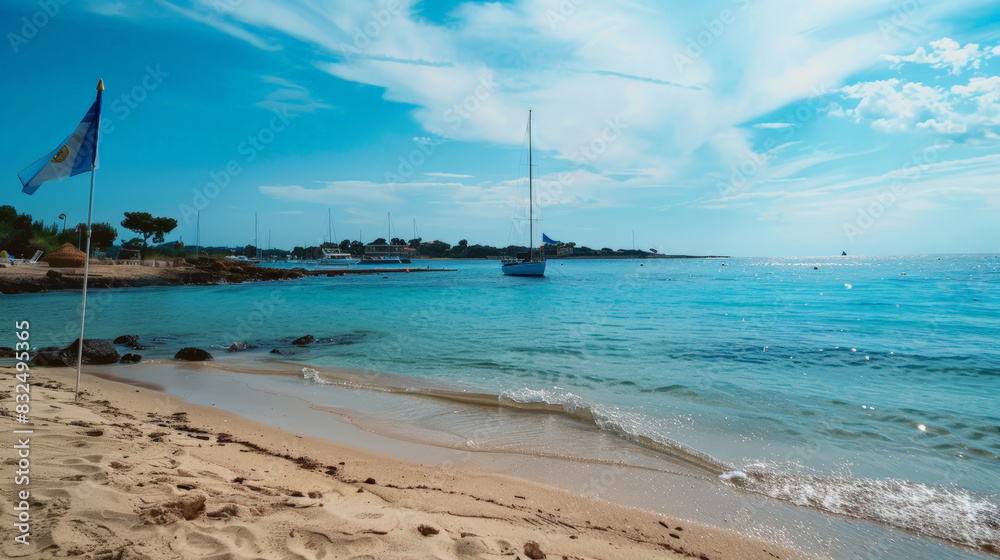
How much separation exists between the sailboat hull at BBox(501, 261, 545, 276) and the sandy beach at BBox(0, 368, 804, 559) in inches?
2144

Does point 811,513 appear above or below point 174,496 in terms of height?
below

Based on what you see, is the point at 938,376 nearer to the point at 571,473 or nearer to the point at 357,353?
the point at 571,473

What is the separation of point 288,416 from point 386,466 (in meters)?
3.03

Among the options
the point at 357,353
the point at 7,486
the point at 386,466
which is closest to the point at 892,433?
the point at 386,466

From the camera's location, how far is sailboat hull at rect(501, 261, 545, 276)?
197 feet

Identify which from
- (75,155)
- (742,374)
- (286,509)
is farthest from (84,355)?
(742,374)

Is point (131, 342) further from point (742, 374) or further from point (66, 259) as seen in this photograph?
point (66, 259)

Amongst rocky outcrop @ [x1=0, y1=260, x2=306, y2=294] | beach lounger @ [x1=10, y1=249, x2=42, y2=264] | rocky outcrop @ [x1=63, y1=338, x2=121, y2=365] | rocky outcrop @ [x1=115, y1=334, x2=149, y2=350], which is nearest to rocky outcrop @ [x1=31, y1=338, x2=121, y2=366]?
rocky outcrop @ [x1=63, y1=338, x2=121, y2=365]

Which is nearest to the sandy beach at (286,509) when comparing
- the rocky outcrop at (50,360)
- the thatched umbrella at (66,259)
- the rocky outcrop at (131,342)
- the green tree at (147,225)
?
the rocky outcrop at (50,360)

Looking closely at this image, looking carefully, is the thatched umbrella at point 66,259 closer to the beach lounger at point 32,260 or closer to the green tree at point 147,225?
the beach lounger at point 32,260

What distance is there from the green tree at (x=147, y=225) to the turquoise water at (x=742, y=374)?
47014 mm

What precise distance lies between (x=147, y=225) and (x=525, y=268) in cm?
5545

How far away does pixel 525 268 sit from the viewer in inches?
2400

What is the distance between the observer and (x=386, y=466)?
17.8 feet
